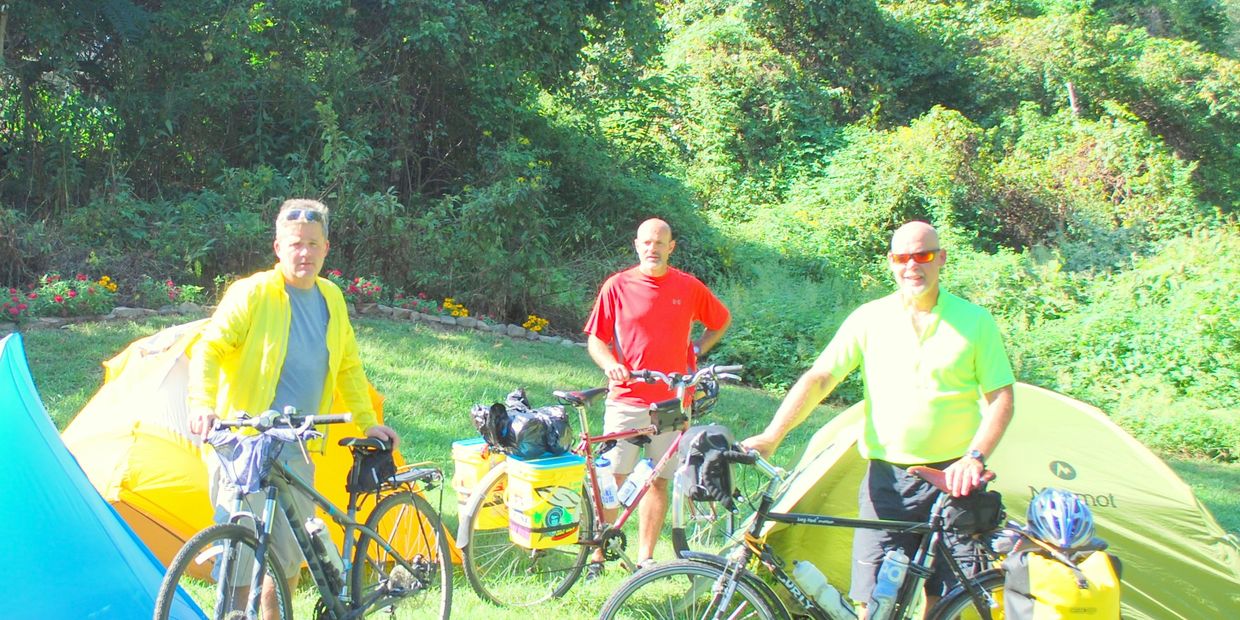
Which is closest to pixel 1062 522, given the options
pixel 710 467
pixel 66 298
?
pixel 710 467

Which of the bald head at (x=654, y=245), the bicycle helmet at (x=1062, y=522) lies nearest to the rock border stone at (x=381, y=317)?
the bald head at (x=654, y=245)

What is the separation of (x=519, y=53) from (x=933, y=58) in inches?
432

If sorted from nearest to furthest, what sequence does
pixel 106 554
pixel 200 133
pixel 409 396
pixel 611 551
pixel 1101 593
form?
pixel 1101 593, pixel 106 554, pixel 611 551, pixel 409 396, pixel 200 133

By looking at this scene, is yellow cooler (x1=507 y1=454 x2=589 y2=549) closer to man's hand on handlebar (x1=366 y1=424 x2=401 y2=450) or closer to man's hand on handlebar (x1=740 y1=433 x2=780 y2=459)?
man's hand on handlebar (x1=366 y1=424 x2=401 y2=450)

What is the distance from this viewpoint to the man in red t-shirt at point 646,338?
4.94 metres

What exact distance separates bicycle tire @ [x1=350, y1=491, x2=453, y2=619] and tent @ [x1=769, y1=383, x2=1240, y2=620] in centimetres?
147

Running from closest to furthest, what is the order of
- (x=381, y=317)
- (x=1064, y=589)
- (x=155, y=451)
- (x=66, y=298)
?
(x=1064, y=589) → (x=155, y=451) → (x=66, y=298) → (x=381, y=317)

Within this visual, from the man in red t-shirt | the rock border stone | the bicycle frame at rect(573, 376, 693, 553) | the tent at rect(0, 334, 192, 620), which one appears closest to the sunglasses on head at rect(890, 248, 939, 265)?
the bicycle frame at rect(573, 376, 693, 553)

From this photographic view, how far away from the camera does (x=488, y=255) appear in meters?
11.9

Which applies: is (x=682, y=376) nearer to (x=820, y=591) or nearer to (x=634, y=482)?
(x=634, y=482)

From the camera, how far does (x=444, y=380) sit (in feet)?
27.8

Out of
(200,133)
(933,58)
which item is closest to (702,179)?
(933,58)

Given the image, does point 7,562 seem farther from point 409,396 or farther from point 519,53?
point 519,53

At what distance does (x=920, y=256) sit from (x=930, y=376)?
41cm
